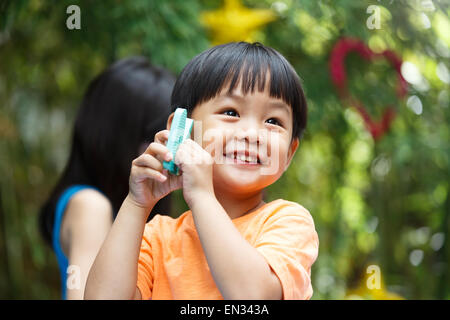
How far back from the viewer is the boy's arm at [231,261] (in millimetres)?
519

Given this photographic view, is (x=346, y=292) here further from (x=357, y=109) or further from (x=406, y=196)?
(x=357, y=109)

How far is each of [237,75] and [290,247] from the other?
208mm

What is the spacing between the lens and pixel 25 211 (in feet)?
7.07

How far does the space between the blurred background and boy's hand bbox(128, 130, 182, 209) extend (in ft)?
1.55

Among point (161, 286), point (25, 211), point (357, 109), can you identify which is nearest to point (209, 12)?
point (357, 109)

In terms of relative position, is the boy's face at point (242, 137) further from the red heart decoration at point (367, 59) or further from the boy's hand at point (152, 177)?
the red heart decoration at point (367, 59)

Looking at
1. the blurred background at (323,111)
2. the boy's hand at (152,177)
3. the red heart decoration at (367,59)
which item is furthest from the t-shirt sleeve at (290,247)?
the red heart decoration at (367,59)

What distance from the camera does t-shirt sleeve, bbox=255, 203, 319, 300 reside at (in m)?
0.55

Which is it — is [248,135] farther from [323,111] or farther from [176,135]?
[323,111]

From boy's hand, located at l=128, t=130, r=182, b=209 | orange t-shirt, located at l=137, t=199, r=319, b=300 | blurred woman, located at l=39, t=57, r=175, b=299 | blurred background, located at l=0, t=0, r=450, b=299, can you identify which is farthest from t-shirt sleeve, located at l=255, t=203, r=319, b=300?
blurred woman, located at l=39, t=57, r=175, b=299

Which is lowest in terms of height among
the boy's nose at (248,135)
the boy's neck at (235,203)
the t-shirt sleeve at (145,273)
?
the t-shirt sleeve at (145,273)

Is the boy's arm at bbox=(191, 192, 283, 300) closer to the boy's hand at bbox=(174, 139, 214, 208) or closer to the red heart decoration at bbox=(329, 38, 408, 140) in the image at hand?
the boy's hand at bbox=(174, 139, 214, 208)

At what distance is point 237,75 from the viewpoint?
0.62 metres

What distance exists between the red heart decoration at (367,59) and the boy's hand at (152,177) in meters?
1.09
